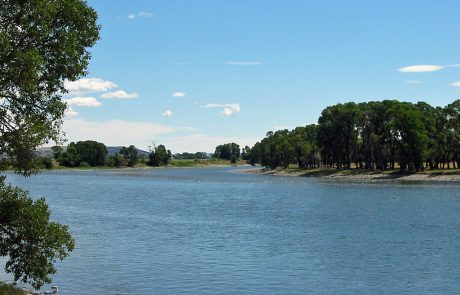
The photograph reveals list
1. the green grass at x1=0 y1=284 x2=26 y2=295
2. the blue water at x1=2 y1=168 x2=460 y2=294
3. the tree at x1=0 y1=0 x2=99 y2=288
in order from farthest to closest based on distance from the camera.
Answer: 1. the blue water at x1=2 y1=168 x2=460 y2=294
2. the green grass at x1=0 y1=284 x2=26 y2=295
3. the tree at x1=0 y1=0 x2=99 y2=288

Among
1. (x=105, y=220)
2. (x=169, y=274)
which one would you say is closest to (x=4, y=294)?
(x=169, y=274)

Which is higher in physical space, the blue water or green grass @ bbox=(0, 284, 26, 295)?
green grass @ bbox=(0, 284, 26, 295)

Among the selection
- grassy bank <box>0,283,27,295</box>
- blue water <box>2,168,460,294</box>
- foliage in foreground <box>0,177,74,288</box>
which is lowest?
blue water <box>2,168,460,294</box>

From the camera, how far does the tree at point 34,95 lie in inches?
942

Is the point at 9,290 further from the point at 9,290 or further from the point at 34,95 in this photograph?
the point at 34,95

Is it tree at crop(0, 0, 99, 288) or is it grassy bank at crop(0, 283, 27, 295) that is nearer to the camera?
tree at crop(0, 0, 99, 288)

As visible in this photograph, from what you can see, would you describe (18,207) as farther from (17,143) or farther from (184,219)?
(184,219)

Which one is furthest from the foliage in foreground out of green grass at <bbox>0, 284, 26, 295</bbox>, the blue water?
the blue water

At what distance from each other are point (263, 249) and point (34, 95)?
33.1m

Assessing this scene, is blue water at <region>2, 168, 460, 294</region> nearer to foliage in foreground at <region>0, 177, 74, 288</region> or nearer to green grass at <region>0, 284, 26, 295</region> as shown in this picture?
green grass at <region>0, 284, 26, 295</region>

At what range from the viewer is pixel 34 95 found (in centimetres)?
2614

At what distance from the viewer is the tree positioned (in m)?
23.9

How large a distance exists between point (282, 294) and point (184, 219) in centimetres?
4589

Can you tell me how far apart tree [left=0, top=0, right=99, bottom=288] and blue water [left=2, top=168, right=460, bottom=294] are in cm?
1155
